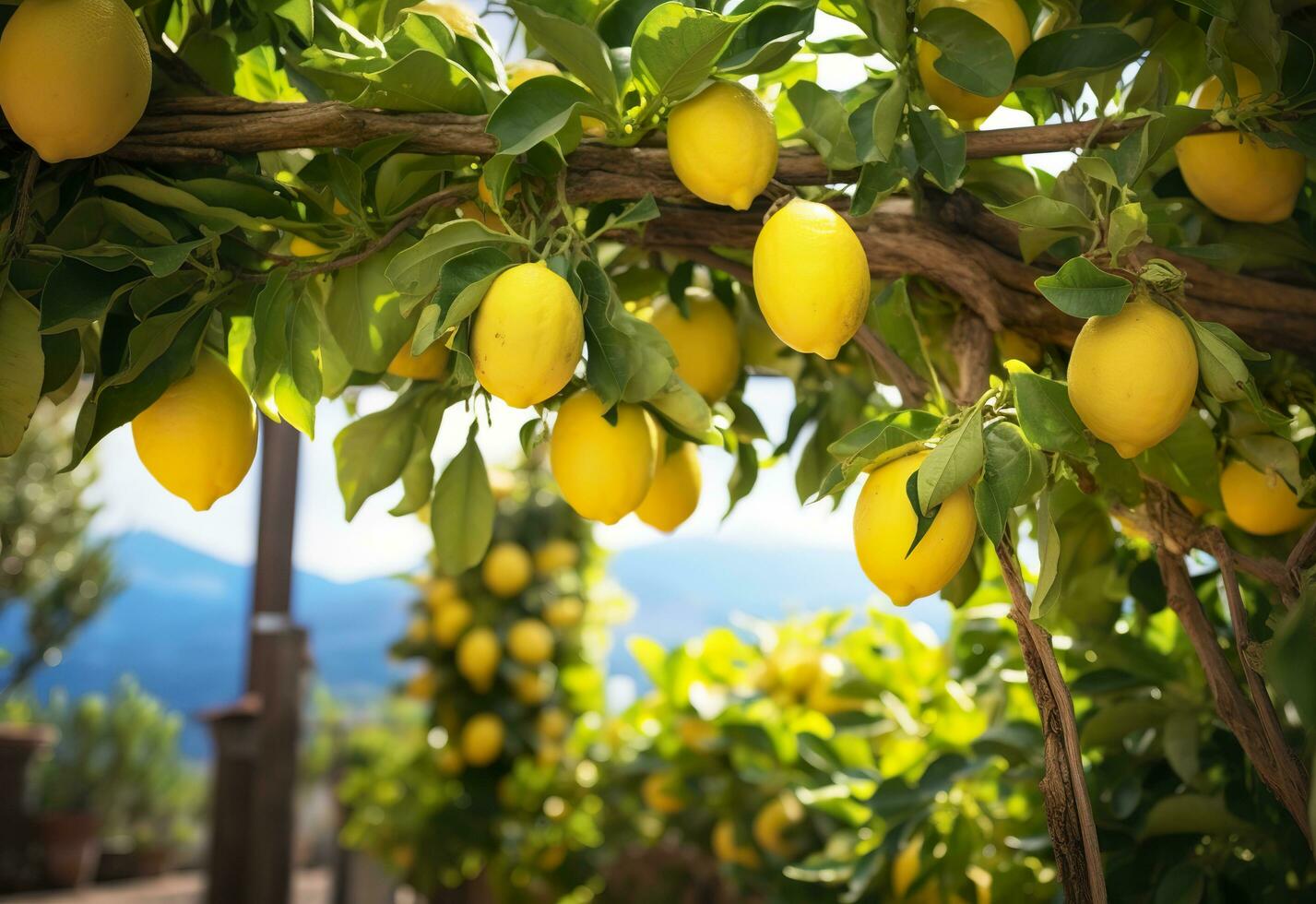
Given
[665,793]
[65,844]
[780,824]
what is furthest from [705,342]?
[65,844]

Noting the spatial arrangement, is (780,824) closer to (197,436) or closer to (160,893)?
(197,436)

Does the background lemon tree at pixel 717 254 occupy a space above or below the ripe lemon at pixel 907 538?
above

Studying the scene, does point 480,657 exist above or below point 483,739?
above

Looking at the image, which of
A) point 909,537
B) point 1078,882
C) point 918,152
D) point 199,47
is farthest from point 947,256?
point 199,47

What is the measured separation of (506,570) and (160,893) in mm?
1287

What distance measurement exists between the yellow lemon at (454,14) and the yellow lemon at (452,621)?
1.33 metres

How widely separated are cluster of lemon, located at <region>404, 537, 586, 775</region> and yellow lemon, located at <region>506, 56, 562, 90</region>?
1.24 metres

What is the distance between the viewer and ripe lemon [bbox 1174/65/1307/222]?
590mm

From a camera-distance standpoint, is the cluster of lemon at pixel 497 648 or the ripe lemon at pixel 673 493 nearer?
the ripe lemon at pixel 673 493

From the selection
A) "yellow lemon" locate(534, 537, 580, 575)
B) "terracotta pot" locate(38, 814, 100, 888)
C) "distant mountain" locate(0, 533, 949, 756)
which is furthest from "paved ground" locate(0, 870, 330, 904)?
"yellow lemon" locate(534, 537, 580, 575)

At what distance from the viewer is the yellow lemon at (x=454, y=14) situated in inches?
22.5

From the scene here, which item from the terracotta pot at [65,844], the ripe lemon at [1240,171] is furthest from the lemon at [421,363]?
the terracotta pot at [65,844]

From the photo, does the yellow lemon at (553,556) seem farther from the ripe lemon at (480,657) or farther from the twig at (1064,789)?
the twig at (1064,789)

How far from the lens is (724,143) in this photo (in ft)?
1.65
